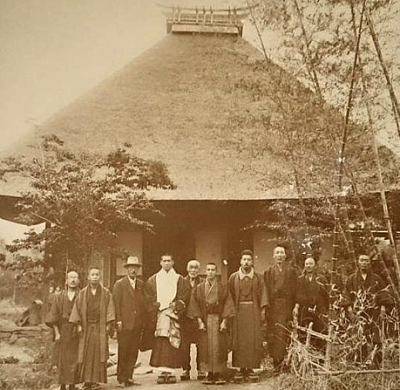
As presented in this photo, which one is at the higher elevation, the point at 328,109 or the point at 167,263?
the point at 328,109

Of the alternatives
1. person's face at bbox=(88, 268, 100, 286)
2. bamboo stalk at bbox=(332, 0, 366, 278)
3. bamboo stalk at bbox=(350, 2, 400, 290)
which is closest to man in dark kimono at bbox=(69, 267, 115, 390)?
person's face at bbox=(88, 268, 100, 286)

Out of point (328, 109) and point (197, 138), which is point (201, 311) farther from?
point (328, 109)

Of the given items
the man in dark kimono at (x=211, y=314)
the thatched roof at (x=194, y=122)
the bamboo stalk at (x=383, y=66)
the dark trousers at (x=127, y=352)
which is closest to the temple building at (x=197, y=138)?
the thatched roof at (x=194, y=122)

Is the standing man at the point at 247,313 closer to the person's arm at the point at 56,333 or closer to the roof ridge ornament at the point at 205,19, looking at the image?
the person's arm at the point at 56,333

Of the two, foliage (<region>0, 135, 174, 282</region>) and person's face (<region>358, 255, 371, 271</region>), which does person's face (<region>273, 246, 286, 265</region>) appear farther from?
foliage (<region>0, 135, 174, 282</region>)

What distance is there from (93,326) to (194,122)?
46.5 inches

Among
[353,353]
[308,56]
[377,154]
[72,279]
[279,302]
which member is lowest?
[353,353]

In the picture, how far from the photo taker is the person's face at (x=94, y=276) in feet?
7.89

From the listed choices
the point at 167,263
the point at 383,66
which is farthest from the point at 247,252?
the point at 383,66

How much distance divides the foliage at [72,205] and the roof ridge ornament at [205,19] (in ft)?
2.79

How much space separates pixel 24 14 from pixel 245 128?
47.8 inches

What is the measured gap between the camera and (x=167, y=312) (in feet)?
8.18

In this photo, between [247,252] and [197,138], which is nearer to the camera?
[247,252]

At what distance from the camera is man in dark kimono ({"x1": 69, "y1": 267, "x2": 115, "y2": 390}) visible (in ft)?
7.68
